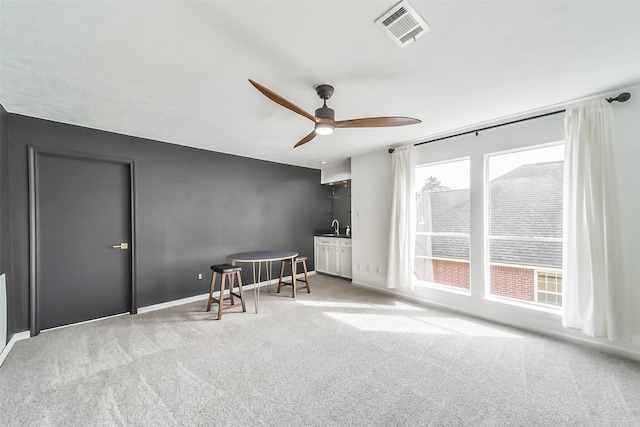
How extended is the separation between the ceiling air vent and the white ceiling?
39mm

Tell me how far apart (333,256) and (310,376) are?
354 cm

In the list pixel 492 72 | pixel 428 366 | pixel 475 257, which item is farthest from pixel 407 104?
pixel 428 366

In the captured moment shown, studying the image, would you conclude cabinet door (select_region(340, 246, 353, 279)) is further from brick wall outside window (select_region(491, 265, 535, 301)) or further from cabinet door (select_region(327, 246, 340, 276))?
brick wall outside window (select_region(491, 265, 535, 301))

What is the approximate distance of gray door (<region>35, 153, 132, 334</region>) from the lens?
3.04 meters

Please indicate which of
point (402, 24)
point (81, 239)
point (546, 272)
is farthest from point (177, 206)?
point (546, 272)

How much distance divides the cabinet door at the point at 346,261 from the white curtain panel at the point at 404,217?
1.32 metres

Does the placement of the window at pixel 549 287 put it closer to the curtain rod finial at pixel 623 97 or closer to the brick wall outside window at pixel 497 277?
the brick wall outside window at pixel 497 277

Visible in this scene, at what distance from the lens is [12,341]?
2.72m

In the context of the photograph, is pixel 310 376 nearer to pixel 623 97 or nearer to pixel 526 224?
pixel 526 224

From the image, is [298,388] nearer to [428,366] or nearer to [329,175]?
[428,366]

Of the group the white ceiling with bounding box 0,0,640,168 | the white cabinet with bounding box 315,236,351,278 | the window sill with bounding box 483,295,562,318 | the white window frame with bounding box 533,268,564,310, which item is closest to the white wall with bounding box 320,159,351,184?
the white cabinet with bounding box 315,236,351,278

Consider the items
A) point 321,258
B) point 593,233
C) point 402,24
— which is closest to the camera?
point 402,24

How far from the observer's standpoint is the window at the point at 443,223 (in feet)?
12.0

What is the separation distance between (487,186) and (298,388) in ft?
10.7
